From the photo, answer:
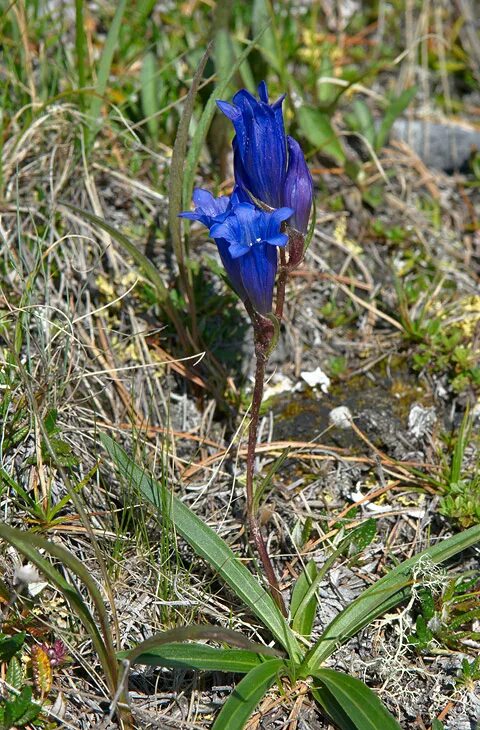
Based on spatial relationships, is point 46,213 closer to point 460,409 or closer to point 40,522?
point 40,522

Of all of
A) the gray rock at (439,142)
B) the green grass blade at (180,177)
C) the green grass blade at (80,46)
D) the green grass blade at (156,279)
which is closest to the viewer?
the green grass blade at (180,177)

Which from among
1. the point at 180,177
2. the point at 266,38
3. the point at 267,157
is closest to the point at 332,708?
the point at 267,157

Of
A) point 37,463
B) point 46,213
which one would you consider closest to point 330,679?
point 37,463

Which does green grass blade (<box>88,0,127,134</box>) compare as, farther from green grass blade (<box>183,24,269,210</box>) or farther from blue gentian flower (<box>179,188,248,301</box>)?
blue gentian flower (<box>179,188,248,301</box>)

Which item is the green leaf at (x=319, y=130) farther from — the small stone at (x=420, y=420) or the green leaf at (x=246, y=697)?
the green leaf at (x=246, y=697)

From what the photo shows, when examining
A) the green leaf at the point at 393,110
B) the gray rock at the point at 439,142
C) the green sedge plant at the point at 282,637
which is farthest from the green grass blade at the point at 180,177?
the gray rock at the point at 439,142

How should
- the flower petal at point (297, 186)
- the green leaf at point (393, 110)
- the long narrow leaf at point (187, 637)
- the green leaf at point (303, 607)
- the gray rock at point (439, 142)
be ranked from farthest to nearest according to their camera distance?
the gray rock at point (439, 142) < the green leaf at point (393, 110) < the green leaf at point (303, 607) < the flower petal at point (297, 186) < the long narrow leaf at point (187, 637)

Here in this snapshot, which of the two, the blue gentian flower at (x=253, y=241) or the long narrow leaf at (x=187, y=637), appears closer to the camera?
the long narrow leaf at (x=187, y=637)
